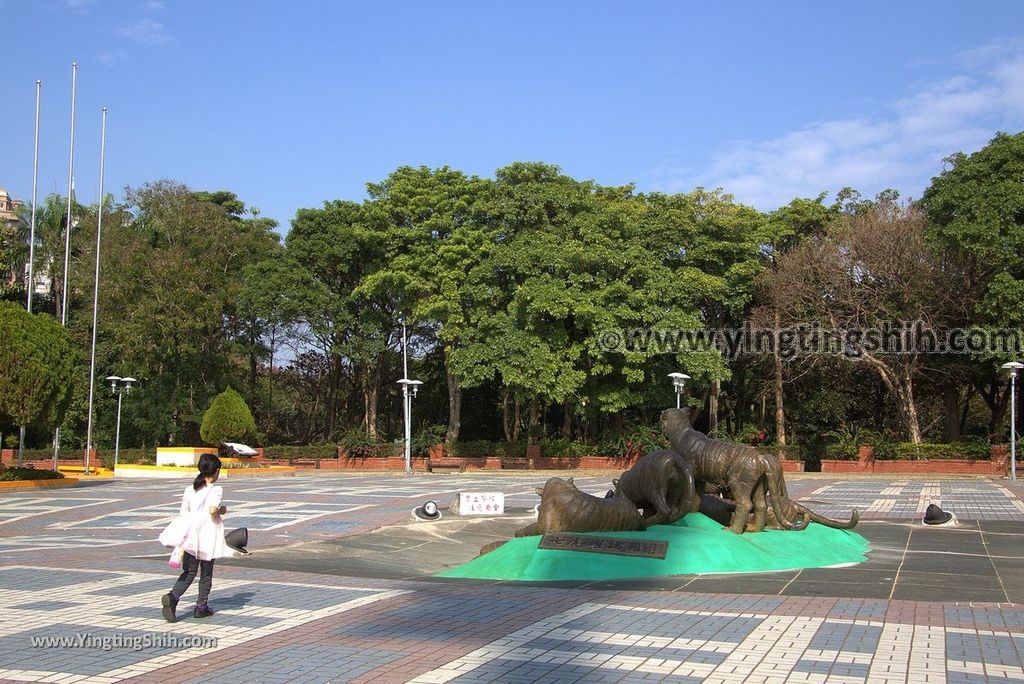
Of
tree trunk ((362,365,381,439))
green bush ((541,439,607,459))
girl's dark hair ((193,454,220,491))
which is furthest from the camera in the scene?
tree trunk ((362,365,381,439))

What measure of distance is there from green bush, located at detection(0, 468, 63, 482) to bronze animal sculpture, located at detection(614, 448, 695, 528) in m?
19.4

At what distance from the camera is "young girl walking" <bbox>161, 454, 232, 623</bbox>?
7.29m

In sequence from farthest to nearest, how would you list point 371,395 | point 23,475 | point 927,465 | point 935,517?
point 371,395
point 927,465
point 23,475
point 935,517

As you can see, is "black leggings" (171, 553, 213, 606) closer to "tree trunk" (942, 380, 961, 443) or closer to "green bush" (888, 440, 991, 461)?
"green bush" (888, 440, 991, 461)

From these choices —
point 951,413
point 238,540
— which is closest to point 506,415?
point 951,413

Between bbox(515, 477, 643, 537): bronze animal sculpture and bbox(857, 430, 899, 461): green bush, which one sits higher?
bbox(857, 430, 899, 461): green bush

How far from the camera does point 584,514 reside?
10984 millimetres

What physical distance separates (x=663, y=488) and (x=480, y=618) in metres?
4.25

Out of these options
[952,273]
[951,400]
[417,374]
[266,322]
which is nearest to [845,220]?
[952,273]

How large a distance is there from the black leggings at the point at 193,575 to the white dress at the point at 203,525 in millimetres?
84

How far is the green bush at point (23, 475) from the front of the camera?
81.7 ft

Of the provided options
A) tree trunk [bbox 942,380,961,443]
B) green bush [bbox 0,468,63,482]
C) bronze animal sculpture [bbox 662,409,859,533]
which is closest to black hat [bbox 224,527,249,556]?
bronze animal sculpture [bbox 662,409,859,533]

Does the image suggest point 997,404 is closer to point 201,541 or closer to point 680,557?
point 680,557

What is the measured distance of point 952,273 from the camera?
32.5m
